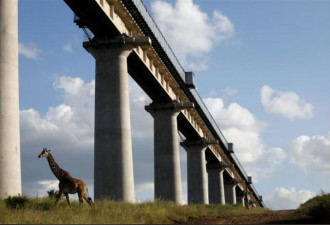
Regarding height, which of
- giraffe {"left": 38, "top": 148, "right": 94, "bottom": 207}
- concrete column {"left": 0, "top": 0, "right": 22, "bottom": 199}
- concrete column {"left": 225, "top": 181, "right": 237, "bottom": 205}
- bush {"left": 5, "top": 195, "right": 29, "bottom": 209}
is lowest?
concrete column {"left": 225, "top": 181, "right": 237, "bottom": 205}

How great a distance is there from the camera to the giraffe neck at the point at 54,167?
18.8m

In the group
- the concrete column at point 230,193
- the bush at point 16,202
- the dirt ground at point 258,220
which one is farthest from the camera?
the concrete column at point 230,193

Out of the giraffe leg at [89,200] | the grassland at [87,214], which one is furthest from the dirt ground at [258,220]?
the giraffe leg at [89,200]

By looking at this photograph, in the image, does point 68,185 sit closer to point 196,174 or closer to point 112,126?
point 112,126

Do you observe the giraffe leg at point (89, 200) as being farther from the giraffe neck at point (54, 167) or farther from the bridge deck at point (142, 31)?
the bridge deck at point (142, 31)

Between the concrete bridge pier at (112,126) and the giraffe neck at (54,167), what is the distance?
1042 centimetres

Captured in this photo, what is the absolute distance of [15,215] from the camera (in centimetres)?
1509

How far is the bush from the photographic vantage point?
17.2 metres

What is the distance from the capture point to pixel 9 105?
18641 millimetres

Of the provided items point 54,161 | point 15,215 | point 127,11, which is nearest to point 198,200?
point 127,11

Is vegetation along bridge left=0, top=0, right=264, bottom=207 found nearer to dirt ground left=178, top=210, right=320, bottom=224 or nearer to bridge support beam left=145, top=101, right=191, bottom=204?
bridge support beam left=145, top=101, right=191, bottom=204

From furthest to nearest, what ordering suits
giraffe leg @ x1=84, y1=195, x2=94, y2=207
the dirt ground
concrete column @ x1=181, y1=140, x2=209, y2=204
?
concrete column @ x1=181, y1=140, x2=209, y2=204
giraffe leg @ x1=84, y1=195, x2=94, y2=207
the dirt ground

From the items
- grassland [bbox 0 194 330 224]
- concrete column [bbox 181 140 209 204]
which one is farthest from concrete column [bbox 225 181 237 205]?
grassland [bbox 0 194 330 224]

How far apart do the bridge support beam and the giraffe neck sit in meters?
25.5
